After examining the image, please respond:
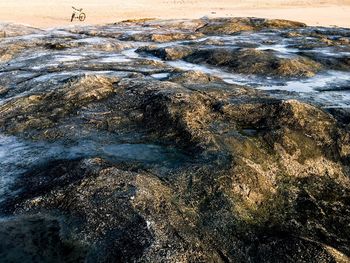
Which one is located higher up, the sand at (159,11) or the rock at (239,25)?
the rock at (239,25)

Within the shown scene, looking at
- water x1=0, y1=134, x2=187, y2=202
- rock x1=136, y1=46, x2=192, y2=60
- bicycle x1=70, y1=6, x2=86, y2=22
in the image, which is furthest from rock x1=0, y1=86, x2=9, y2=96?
bicycle x1=70, y1=6, x2=86, y2=22

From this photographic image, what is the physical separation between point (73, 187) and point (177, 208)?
5.46 ft

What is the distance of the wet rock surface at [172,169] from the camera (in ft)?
18.2

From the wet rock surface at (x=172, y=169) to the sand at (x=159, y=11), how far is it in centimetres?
2856

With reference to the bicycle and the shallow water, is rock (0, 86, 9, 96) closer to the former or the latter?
the shallow water

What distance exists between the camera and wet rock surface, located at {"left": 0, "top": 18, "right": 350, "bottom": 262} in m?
5.55

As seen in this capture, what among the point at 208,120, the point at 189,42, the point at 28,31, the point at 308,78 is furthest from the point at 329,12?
the point at 208,120

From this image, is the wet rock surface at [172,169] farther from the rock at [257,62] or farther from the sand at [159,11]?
the sand at [159,11]

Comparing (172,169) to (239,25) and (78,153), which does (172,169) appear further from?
(239,25)

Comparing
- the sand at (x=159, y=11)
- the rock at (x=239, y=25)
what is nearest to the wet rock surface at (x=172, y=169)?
the rock at (x=239, y=25)

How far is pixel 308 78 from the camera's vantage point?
48.0 feet

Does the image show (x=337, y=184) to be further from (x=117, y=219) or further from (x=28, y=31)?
(x=28, y=31)

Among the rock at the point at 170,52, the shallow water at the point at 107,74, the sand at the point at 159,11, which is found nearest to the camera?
the shallow water at the point at 107,74

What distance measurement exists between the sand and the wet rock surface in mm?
28564
